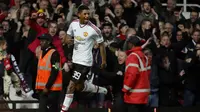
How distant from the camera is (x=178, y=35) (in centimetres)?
1888

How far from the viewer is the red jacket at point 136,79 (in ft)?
47.7

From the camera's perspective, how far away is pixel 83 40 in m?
15.1

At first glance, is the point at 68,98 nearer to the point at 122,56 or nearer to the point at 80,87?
the point at 80,87

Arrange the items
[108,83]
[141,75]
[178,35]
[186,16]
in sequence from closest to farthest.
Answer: [141,75] → [108,83] → [178,35] → [186,16]

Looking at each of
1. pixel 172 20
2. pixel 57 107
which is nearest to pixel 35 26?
pixel 57 107

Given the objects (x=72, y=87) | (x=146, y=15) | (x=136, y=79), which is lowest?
(x=72, y=87)

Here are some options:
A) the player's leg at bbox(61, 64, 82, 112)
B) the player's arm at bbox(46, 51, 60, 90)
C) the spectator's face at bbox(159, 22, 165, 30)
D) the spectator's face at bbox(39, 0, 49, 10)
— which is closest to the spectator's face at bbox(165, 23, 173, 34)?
the spectator's face at bbox(159, 22, 165, 30)

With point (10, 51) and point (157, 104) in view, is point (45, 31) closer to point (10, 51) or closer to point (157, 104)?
point (10, 51)

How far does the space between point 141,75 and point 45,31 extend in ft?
12.0

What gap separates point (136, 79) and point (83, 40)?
1417mm

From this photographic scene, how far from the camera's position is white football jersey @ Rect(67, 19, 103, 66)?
15.1m

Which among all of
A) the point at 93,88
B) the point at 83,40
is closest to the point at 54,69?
the point at 83,40

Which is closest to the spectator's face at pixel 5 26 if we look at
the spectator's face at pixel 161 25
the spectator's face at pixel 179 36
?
the spectator's face at pixel 161 25

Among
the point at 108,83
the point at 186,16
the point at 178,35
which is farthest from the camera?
the point at 186,16
